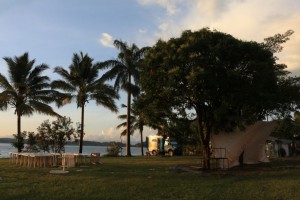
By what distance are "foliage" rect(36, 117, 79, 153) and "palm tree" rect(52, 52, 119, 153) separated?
19.8 ft

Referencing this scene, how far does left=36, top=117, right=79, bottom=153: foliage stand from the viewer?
91.8 ft

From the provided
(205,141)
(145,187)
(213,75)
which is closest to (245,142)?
(205,141)

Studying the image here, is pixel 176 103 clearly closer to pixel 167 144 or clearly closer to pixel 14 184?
pixel 14 184

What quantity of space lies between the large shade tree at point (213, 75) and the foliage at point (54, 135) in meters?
12.3

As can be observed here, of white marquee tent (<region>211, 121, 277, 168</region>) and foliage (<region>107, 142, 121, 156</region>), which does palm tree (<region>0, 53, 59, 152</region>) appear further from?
white marquee tent (<region>211, 121, 277, 168</region>)

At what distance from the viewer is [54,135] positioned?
92.0 ft

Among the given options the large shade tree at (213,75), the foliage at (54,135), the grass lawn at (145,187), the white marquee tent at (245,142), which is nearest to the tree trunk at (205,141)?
the large shade tree at (213,75)

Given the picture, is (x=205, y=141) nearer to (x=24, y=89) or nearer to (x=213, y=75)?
(x=213, y=75)

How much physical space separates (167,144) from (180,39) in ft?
78.3

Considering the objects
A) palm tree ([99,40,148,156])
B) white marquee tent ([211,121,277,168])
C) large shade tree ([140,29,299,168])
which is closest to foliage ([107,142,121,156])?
palm tree ([99,40,148,156])

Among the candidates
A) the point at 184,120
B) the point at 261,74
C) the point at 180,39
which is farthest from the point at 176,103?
the point at 261,74

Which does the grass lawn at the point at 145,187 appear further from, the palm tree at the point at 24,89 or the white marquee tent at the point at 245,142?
the palm tree at the point at 24,89

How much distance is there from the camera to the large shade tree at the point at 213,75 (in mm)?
15891

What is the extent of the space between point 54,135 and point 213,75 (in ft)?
52.9
